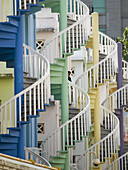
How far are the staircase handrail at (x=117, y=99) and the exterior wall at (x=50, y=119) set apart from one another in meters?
2.10

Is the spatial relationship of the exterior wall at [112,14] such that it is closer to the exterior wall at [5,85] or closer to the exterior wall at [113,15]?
the exterior wall at [113,15]

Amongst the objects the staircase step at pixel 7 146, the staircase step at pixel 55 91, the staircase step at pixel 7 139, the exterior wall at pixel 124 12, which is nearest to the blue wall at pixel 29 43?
the staircase step at pixel 55 91

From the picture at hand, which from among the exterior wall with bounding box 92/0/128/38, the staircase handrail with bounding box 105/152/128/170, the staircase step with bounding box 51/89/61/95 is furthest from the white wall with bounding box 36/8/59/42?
the exterior wall with bounding box 92/0/128/38

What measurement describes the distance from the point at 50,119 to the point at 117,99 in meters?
2.78

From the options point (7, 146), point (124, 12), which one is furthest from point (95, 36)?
point (124, 12)

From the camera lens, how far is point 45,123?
2833 cm

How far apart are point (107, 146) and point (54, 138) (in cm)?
382

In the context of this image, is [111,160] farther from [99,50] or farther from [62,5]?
[62,5]

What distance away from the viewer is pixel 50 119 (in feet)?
93.1

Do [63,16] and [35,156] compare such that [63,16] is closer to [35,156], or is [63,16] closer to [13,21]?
[13,21]

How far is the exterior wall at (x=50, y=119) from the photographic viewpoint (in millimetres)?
28266

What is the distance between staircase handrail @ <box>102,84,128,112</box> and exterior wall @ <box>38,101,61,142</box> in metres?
2.10

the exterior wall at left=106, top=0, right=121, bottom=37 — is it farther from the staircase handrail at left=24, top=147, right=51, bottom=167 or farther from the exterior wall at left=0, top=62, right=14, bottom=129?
the exterior wall at left=0, top=62, right=14, bottom=129

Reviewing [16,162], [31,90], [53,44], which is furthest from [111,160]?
[16,162]
